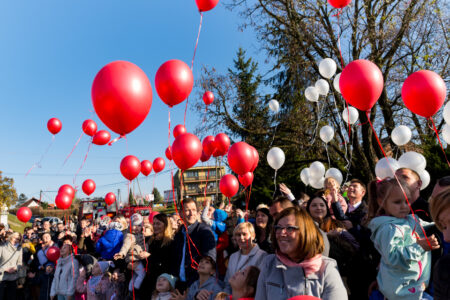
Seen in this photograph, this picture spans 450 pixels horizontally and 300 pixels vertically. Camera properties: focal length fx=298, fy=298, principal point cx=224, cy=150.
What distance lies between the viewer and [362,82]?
3428 mm

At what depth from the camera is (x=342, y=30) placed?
1062cm

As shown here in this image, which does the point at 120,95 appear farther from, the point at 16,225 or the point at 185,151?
the point at 16,225

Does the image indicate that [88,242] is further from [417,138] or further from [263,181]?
[417,138]

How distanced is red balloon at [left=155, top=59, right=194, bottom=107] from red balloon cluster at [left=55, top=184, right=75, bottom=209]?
4.49 meters

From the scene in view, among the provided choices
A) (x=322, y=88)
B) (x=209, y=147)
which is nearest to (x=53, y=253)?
(x=209, y=147)

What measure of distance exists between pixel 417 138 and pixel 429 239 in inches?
517

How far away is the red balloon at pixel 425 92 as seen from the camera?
3.61 meters

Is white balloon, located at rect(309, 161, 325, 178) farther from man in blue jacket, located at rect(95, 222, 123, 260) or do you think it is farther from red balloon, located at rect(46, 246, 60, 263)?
red balloon, located at rect(46, 246, 60, 263)

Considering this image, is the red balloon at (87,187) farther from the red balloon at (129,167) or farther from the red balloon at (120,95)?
the red balloon at (120,95)

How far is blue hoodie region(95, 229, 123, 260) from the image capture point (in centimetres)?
514

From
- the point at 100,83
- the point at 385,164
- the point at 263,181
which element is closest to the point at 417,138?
the point at 263,181

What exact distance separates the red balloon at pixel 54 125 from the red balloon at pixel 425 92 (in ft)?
24.7

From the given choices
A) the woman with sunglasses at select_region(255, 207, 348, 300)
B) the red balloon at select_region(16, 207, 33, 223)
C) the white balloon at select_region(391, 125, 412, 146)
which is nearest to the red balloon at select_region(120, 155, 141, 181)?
the red balloon at select_region(16, 207, 33, 223)

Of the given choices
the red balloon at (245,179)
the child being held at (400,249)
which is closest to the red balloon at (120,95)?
the child being held at (400,249)
